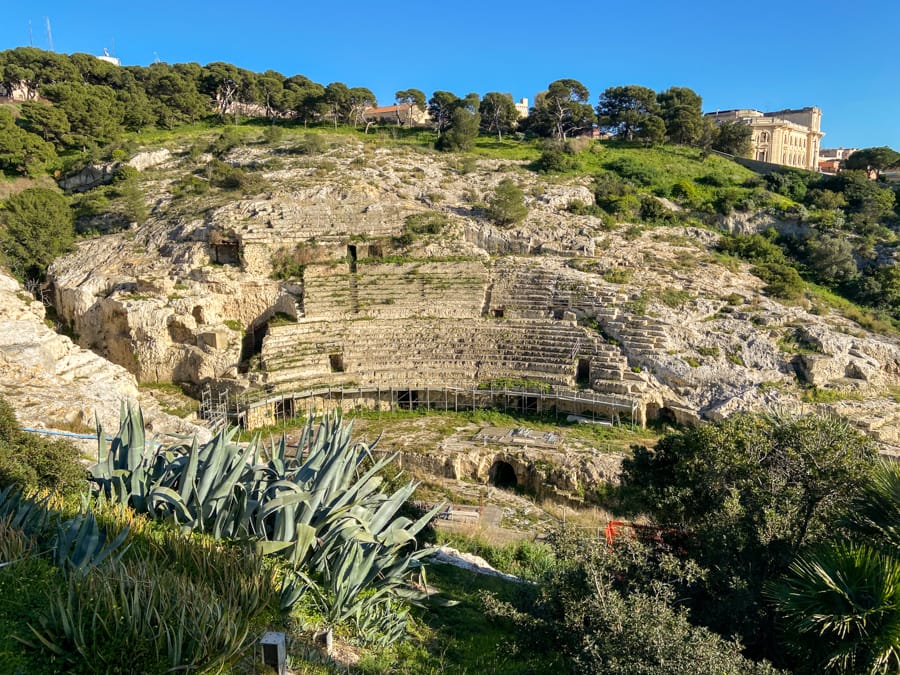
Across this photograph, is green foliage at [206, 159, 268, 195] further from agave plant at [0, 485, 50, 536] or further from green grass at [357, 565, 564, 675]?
green grass at [357, 565, 564, 675]

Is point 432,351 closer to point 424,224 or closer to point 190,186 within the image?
point 424,224

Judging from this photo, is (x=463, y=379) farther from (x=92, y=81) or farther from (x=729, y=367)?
(x=92, y=81)

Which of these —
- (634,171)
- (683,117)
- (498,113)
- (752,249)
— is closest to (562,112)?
(498,113)

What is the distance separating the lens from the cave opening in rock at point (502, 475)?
15375mm

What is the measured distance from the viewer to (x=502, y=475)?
15.7 m

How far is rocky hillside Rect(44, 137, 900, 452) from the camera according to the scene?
18.3m

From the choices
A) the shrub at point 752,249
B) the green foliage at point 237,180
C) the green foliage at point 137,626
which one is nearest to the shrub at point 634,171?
the shrub at point 752,249

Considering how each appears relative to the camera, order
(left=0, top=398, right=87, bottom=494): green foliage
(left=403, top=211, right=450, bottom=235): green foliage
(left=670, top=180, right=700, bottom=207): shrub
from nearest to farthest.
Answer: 1. (left=0, top=398, right=87, bottom=494): green foliage
2. (left=403, top=211, right=450, bottom=235): green foliage
3. (left=670, top=180, right=700, bottom=207): shrub

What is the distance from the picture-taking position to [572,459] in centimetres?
1476

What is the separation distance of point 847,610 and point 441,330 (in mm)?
17153

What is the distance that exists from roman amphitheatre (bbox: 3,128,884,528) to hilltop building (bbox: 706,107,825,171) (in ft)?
88.8

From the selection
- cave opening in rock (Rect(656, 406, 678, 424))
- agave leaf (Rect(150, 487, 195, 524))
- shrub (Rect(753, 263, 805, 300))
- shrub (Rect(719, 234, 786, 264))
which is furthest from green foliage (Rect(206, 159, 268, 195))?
agave leaf (Rect(150, 487, 195, 524))

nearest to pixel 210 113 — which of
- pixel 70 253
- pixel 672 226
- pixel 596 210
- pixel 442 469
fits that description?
pixel 70 253

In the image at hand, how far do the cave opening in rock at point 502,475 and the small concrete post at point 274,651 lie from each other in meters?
11.7
